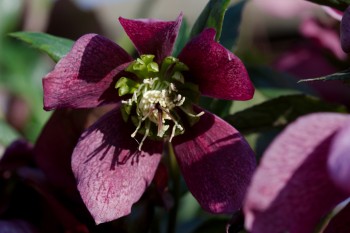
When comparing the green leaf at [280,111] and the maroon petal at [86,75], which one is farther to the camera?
the green leaf at [280,111]

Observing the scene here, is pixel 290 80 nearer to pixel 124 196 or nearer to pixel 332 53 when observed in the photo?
pixel 332 53

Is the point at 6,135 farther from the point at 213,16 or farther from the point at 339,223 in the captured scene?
the point at 339,223

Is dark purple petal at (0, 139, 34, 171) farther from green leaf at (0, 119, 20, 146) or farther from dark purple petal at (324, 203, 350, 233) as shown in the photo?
dark purple petal at (324, 203, 350, 233)

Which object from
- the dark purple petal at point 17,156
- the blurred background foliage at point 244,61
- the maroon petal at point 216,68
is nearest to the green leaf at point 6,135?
the blurred background foliage at point 244,61

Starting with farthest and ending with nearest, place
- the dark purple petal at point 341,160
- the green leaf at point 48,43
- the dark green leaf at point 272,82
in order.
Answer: the dark green leaf at point 272,82 → the green leaf at point 48,43 → the dark purple petal at point 341,160

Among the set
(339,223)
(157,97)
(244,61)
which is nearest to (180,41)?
(157,97)

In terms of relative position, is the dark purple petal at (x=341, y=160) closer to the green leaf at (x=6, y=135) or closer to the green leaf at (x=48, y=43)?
the green leaf at (x=48, y=43)

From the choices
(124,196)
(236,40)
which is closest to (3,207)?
(124,196)
